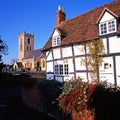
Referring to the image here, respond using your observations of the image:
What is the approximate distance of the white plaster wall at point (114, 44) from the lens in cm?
1746

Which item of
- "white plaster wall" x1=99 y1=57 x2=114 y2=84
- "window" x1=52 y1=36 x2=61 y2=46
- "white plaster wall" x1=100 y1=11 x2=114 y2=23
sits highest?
"white plaster wall" x1=100 y1=11 x2=114 y2=23

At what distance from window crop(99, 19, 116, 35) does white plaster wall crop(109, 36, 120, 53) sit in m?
0.84

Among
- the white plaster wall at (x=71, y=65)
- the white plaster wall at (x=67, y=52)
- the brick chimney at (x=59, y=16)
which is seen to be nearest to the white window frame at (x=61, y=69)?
the white plaster wall at (x=71, y=65)

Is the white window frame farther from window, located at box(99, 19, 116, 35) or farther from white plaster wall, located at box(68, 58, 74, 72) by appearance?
window, located at box(99, 19, 116, 35)

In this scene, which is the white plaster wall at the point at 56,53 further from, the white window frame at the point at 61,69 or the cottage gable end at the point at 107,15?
the cottage gable end at the point at 107,15

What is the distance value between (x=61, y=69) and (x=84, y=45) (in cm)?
425

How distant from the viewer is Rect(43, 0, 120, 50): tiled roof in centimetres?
2041

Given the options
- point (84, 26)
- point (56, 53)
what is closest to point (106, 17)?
point (84, 26)

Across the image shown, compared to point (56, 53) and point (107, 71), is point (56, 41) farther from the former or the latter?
point (107, 71)

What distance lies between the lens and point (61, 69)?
76.1 ft

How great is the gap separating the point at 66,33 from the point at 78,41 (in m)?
4.00

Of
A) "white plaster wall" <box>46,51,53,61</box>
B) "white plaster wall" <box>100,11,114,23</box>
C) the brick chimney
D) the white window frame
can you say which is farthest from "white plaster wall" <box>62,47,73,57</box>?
the brick chimney

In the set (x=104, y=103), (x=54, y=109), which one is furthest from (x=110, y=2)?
(x=104, y=103)

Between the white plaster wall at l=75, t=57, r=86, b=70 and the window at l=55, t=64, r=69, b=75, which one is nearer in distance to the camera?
the white plaster wall at l=75, t=57, r=86, b=70
